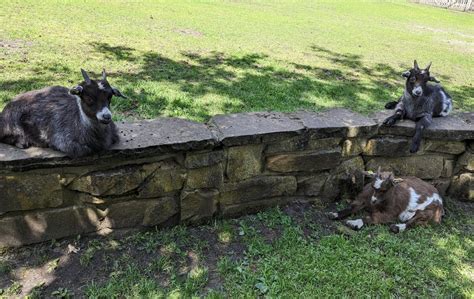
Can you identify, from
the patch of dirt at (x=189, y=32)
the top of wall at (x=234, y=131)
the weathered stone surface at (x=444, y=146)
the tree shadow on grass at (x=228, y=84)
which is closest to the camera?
the top of wall at (x=234, y=131)

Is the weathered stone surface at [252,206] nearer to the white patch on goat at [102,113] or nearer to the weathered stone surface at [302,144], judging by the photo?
the weathered stone surface at [302,144]

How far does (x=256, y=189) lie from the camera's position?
14.0 ft

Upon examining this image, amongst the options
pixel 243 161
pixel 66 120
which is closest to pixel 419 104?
pixel 243 161

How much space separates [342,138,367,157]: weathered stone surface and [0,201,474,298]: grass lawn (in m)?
0.84

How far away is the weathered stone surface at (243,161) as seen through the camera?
4.00m

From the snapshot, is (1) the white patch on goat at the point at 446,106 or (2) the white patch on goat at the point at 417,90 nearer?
(2) the white patch on goat at the point at 417,90

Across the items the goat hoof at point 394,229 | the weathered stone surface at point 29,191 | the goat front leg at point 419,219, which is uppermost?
the weathered stone surface at point 29,191

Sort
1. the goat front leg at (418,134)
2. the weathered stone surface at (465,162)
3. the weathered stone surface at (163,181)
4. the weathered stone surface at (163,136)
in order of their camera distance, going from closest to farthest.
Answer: the weathered stone surface at (163,136), the weathered stone surface at (163,181), the goat front leg at (418,134), the weathered stone surface at (465,162)

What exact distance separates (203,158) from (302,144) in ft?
3.54

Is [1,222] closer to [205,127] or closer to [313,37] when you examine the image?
[205,127]

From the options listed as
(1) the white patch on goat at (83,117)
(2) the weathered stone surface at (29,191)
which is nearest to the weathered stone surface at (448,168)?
(1) the white patch on goat at (83,117)

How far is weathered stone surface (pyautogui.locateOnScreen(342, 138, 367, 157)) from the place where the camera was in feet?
14.7

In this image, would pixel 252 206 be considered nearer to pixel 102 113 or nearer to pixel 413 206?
pixel 413 206

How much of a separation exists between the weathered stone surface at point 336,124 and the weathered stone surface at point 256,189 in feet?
2.00
